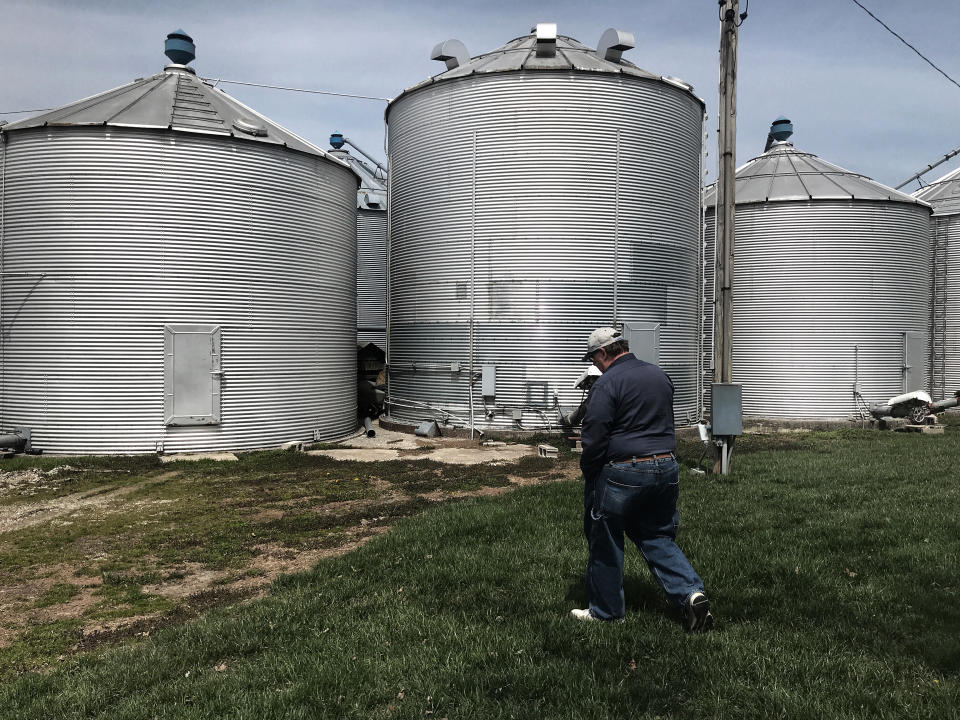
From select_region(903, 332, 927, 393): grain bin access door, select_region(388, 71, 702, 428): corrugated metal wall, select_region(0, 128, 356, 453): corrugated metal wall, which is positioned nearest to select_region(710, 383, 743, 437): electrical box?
select_region(388, 71, 702, 428): corrugated metal wall

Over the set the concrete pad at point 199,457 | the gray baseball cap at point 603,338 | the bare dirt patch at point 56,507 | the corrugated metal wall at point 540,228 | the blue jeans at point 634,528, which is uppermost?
the corrugated metal wall at point 540,228

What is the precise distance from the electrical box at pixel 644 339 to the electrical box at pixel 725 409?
746 cm

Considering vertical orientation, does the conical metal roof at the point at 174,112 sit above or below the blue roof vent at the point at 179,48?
below

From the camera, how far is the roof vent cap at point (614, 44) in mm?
20625

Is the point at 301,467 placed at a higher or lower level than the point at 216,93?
lower

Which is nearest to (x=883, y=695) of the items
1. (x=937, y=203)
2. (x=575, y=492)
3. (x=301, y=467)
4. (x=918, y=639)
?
(x=918, y=639)

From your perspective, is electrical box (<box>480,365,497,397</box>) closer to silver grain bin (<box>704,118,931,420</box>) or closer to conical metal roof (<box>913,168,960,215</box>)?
silver grain bin (<box>704,118,931,420</box>)

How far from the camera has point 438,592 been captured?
660cm

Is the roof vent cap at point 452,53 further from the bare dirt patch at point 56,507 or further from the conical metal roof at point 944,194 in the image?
the conical metal roof at point 944,194

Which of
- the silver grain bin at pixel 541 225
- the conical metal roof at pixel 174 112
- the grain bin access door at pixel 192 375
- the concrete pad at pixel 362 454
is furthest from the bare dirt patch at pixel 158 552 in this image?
the conical metal roof at pixel 174 112

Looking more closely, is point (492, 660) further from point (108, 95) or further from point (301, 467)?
point (108, 95)

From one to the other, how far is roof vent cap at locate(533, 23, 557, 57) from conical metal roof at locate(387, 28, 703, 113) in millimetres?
84

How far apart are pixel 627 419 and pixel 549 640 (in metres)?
1.88

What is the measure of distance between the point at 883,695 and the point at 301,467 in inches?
504
